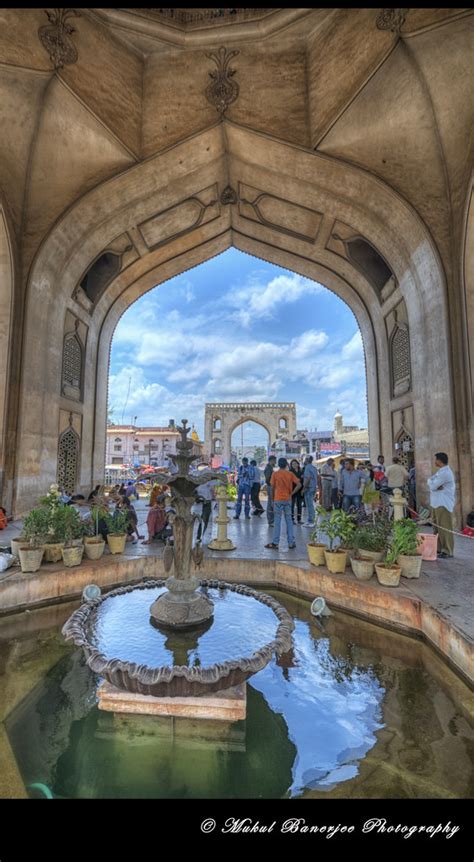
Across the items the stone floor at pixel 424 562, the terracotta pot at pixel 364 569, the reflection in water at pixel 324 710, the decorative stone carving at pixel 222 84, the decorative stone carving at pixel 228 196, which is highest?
the decorative stone carving at pixel 222 84

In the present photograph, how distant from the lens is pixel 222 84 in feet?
26.7

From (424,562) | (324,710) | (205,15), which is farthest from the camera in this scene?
(205,15)

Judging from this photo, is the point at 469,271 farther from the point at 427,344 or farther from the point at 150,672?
the point at 150,672

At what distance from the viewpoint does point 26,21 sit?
6.59m

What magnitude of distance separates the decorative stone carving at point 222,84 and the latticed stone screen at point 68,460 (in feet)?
27.3

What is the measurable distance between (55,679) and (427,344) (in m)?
8.29

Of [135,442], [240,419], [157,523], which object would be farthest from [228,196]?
[135,442]

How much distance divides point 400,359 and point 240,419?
23.6 meters

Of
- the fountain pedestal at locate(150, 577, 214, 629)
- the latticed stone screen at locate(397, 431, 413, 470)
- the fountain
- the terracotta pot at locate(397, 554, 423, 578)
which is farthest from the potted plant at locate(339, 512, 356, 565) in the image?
the latticed stone screen at locate(397, 431, 413, 470)

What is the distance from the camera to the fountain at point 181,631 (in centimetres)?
215

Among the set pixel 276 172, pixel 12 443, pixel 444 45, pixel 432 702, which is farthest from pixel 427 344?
pixel 12 443

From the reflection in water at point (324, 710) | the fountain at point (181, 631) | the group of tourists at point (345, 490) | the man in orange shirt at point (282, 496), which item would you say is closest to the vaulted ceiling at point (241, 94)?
the group of tourists at point (345, 490)

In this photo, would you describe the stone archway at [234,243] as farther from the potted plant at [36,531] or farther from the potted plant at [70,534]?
the potted plant at [70,534]

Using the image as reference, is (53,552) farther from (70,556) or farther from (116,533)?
(116,533)
